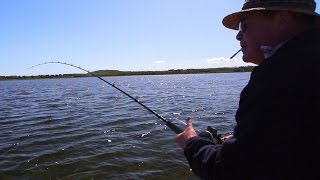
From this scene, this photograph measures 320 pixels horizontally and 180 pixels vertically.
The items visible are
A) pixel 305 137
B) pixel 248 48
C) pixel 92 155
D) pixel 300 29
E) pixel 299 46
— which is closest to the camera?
pixel 305 137

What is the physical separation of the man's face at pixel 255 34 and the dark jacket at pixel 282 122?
0.95 ft

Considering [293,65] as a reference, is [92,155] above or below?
below

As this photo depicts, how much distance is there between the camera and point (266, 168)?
206cm

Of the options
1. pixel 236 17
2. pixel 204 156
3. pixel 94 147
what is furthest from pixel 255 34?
pixel 94 147

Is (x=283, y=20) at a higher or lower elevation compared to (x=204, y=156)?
higher

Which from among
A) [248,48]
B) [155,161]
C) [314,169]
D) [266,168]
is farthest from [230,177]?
[155,161]

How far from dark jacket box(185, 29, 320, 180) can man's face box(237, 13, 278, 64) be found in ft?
0.95

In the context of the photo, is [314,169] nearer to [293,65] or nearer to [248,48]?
[293,65]

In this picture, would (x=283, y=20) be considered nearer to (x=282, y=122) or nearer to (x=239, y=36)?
(x=239, y=36)

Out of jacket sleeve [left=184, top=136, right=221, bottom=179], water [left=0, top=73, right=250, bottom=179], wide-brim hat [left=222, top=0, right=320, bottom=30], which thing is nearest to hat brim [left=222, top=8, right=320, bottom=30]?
wide-brim hat [left=222, top=0, right=320, bottom=30]

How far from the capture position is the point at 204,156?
2457 mm

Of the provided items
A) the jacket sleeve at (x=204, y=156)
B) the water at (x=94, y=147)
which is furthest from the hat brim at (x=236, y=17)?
the water at (x=94, y=147)

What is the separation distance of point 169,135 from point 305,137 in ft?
36.8

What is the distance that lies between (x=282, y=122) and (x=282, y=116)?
3cm
